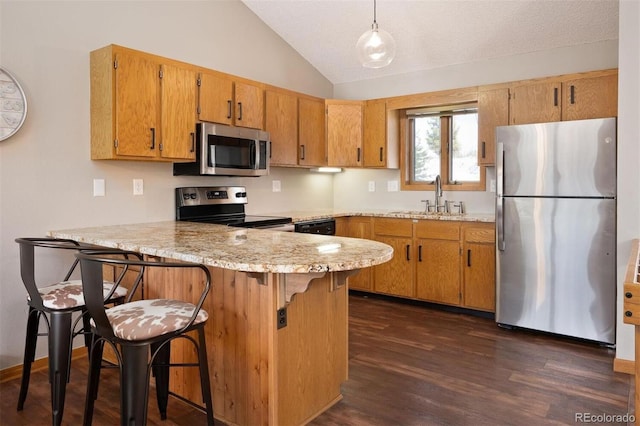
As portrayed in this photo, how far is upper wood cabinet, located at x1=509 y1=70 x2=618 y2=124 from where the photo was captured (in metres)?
3.45

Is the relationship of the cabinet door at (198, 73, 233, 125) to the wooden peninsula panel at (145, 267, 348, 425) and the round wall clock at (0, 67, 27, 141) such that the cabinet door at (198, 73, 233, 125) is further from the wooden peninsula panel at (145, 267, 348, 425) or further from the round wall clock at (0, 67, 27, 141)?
the wooden peninsula panel at (145, 267, 348, 425)

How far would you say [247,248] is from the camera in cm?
195

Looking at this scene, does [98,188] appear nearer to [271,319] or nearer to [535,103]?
[271,319]

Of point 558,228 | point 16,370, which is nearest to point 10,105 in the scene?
point 16,370

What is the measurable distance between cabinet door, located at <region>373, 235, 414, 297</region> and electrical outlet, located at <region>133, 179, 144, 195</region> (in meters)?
2.26

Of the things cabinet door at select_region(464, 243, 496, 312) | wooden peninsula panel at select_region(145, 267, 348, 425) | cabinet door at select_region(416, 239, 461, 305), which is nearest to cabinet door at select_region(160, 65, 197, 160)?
wooden peninsula panel at select_region(145, 267, 348, 425)

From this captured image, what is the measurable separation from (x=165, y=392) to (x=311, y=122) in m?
3.02

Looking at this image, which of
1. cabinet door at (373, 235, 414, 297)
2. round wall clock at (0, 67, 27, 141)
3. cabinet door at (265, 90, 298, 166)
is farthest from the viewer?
cabinet door at (373, 235, 414, 297)

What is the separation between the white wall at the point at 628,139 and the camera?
8.70 ft

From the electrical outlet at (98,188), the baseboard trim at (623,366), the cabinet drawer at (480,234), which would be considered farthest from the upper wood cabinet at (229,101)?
the baseboard trim at (623,366)

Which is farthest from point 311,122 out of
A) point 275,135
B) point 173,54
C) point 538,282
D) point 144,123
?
point 538,282

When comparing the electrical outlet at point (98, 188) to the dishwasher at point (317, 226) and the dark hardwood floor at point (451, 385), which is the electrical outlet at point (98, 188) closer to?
the dark hardwood floor at point (451, 385)

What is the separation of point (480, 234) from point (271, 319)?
2.51 meters

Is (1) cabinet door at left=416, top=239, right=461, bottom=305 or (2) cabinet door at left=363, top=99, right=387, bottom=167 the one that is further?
(2) cabinet door at left=363, top=99, right=387, bottom=167
